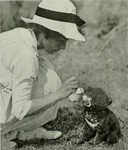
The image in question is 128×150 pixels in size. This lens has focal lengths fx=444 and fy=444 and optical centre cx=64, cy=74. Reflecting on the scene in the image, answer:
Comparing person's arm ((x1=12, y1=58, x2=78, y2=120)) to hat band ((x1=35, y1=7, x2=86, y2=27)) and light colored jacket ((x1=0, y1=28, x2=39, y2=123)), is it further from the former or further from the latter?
hat band ((x1=35, y1=7, x2=86, y2=27))

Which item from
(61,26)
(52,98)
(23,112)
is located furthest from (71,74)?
(23,112)

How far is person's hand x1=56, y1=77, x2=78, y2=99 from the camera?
359cm

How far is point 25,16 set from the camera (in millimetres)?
3791

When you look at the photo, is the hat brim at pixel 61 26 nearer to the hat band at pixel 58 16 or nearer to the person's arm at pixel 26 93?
the hat band at pixel 58 16

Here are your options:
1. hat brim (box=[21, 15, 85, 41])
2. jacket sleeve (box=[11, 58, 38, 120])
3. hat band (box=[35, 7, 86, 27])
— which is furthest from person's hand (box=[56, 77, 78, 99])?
hat band (box=[35, 7, 86, 27])

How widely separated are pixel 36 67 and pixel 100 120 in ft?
2.25

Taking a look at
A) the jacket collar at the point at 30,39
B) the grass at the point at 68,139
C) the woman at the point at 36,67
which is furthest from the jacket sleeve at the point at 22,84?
the grass at the point at 68,139

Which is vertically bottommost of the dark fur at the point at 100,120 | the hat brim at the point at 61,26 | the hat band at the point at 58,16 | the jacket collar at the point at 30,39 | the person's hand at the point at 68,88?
the dark fur at the point at 100,120

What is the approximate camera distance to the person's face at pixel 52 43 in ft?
11.8

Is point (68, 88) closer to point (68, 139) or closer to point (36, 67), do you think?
point (36, 67)

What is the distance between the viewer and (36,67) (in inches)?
141

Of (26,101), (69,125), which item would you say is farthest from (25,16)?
(69,125)

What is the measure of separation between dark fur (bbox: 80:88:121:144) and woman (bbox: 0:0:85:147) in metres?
0.23

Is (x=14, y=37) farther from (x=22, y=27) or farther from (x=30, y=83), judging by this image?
(x=30, y=83)
